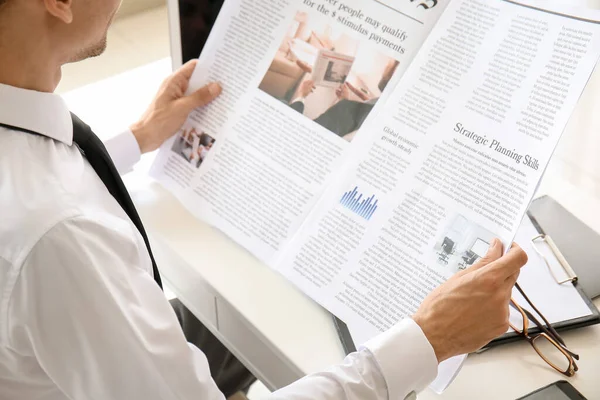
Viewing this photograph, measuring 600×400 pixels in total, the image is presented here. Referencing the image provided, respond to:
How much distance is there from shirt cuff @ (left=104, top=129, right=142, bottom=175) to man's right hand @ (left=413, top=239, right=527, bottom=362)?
56 centimetres

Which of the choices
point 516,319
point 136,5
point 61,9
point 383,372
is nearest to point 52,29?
point 61,9

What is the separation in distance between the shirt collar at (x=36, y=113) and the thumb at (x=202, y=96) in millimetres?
269

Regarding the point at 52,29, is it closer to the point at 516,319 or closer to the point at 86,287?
the point at 86,287

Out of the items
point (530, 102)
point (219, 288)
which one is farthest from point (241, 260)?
point (530, 102)

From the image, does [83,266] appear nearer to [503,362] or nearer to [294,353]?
[294,353]

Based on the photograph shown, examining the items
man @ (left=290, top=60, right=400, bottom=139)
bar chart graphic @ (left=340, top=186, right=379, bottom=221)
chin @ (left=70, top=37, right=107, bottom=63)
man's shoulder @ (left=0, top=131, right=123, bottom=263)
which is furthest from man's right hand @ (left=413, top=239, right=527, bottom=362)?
chin @ (left=70, top=37, right=107, bottom=63)

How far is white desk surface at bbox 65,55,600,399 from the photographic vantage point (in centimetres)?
71

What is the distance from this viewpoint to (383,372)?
66cm

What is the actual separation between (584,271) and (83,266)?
634 mm

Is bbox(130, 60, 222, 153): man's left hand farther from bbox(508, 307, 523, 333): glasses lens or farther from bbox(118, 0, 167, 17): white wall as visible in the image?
bbox(118, 0, 167, 17): white wall

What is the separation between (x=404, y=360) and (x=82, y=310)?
0.34 metres

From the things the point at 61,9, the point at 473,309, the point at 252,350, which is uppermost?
the point at 61,9

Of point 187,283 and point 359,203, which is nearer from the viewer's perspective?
point 359,203

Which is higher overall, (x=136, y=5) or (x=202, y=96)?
(x=136, y=5)
